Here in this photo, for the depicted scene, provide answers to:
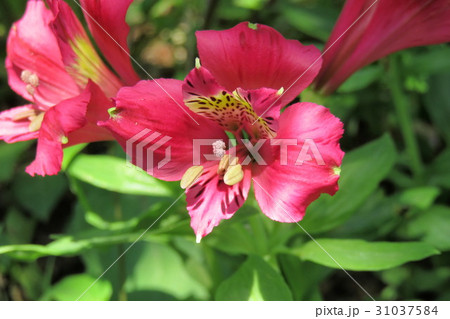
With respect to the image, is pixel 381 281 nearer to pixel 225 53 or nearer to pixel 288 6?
pixel 288 6

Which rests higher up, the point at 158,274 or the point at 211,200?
the point at 211,200

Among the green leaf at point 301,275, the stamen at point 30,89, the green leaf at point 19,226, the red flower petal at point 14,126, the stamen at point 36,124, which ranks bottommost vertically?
the green leaf at point 19,226

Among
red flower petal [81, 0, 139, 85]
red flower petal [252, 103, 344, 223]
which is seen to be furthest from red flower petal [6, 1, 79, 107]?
red flower petal [252, 103, 344, 223]

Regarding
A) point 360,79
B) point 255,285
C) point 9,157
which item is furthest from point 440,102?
point 9,157

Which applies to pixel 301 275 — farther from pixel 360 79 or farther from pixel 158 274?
pixel 360 79

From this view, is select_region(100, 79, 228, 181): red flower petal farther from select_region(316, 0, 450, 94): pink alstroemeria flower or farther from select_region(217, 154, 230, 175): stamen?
select_region(316, 0, 450, 94): pink alstroemeria flower

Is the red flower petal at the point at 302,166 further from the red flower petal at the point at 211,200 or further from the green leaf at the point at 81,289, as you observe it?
the green leaf at the point at 81,289

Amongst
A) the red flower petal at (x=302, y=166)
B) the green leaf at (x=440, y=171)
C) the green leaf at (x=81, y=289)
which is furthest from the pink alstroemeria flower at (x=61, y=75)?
the green leaf at (x=440, y=171)

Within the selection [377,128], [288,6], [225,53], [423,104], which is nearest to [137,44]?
[288,6]
